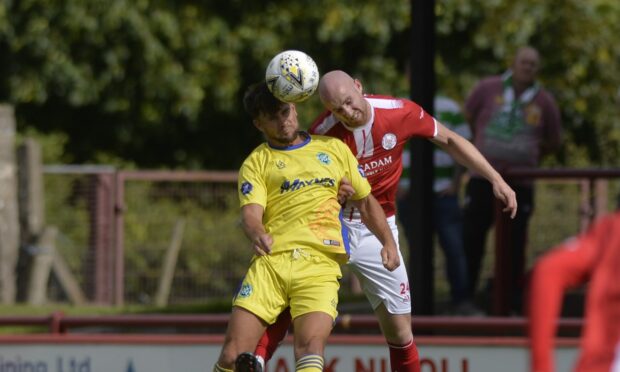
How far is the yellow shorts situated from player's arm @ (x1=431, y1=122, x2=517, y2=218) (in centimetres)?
95

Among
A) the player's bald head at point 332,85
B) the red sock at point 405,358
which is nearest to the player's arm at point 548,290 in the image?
the player's bald head at point 332,85

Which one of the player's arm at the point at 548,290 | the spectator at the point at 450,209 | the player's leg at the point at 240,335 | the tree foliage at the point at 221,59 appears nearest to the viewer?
the player's arm at the point at 548,290

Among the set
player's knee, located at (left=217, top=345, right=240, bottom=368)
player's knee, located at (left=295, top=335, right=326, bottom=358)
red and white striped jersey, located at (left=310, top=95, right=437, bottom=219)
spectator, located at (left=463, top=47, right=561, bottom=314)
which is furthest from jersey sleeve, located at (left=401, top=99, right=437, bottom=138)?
spectator, located at (left=463, top=47, right=561, bottom=314)

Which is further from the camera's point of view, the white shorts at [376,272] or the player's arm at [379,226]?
the white shorts at [376,272]

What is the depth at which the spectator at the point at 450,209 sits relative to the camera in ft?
36.4

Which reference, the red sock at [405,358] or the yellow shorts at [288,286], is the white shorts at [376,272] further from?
the yellow shorts at [288,286]

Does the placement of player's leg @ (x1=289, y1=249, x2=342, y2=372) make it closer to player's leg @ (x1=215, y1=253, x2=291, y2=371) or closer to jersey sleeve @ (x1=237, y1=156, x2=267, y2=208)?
player's leg @ (x1=215, y1=253, x2=291, y2=371)

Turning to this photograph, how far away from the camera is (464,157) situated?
7.68 meters

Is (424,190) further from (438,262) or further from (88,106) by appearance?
(88,106)

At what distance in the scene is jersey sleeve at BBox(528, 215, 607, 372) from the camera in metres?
4.24

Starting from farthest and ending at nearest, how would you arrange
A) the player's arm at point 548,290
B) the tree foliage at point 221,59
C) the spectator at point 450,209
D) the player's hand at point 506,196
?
the tree foliage at point 221,59 < the spectator at point 450,209 < the player's hand at point 506,196 < the player's arm at point 548,290

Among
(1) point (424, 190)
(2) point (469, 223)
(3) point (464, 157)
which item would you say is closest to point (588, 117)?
(2) point (469, 223)

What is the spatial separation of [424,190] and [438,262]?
11.9 ft

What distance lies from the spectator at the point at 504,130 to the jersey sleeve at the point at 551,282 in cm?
622
